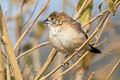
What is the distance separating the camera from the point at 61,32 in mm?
2432

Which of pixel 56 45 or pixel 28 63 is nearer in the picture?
pixel 56 45

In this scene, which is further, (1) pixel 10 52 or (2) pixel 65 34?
(2) pixel 65 34

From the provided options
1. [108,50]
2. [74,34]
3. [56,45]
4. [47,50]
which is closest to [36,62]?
[56,45]

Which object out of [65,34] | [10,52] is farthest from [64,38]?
[10,52]

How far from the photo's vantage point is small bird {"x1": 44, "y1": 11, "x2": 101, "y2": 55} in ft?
7.95

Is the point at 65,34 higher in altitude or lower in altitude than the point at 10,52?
lower

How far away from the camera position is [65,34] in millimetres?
2402

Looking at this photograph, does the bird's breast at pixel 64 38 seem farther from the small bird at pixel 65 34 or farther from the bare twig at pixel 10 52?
the bare twig at pixel 10 52

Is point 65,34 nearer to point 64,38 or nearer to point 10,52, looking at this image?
point 64,38

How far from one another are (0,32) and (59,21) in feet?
3.95

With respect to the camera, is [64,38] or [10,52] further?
[64,38]

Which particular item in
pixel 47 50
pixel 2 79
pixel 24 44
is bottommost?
pixel 47 50

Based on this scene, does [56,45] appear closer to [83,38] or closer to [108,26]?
[83,38]

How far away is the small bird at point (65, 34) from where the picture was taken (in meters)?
2.42
